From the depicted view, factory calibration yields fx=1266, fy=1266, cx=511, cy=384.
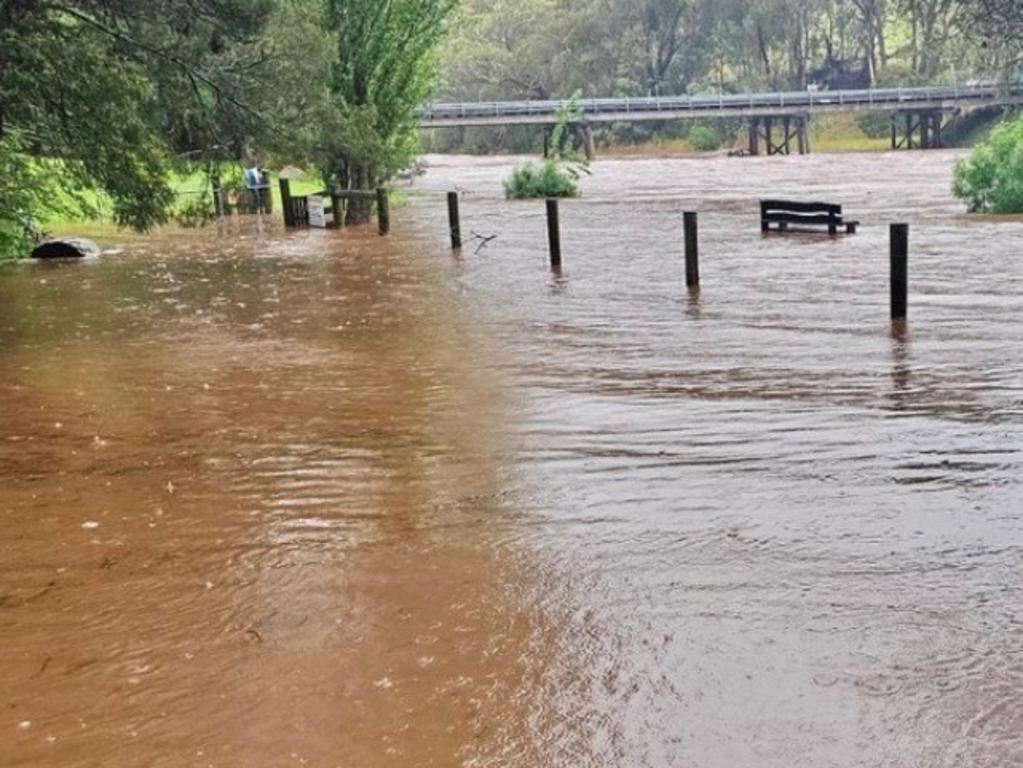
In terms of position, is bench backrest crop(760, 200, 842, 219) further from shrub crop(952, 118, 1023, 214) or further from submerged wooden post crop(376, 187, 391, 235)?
submerged wooden post crop(376, 187, 391, 235)

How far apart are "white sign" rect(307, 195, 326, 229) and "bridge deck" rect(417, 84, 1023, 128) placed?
34827 mm

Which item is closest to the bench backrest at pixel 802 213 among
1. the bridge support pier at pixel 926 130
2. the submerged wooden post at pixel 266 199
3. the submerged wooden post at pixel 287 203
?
the submerged wooden post at pixel 287 203

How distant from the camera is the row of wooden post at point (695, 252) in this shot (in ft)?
43.9

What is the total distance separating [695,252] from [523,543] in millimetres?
10792

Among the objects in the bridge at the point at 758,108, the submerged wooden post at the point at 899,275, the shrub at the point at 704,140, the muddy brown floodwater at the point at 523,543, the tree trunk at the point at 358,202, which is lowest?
the muddy brown floodwater at the point at 523,543

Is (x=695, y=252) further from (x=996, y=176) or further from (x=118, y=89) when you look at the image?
(x=996, y=176)

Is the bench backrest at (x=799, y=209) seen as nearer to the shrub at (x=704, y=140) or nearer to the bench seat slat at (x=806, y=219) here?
the bench seat slat at (x=806, y=219)

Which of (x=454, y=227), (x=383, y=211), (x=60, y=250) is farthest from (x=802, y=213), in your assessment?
(x=60, y=250)

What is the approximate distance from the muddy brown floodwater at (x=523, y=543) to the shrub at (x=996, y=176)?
12.9 m

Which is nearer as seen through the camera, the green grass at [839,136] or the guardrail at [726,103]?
the guardrail at [726,103]

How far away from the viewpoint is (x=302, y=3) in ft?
85.3

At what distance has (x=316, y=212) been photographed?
31594mm

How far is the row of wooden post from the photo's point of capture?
43.9 ft

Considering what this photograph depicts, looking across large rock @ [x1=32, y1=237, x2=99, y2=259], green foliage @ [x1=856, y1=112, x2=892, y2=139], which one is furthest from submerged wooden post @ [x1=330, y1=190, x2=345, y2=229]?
green foliage @ [x1=856, y1=112, x2=892, y2=139]
